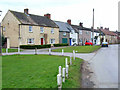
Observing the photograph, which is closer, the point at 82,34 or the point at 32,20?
the point at 32,20

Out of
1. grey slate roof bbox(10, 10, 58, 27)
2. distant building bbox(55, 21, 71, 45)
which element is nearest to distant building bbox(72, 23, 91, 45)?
distant building bbox(55, 21, 71, 45)

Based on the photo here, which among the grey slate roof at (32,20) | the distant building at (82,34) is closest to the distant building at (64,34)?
the grey slate roof at (32,20)

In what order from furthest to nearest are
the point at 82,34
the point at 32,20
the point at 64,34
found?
the point at 82,34 < the point at 64,34 < the point at 32,20

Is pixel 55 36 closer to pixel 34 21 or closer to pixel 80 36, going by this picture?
pixel 34 21

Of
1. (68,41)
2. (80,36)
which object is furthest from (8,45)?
(80,36)

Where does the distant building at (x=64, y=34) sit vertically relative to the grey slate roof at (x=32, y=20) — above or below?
below

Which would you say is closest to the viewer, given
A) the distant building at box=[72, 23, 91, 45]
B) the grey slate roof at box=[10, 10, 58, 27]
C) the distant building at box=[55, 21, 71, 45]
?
the grey slate roof at box=[10, 10, 58, 27]

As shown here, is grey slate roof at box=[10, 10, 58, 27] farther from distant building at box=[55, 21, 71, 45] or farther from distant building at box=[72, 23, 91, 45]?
distant building at box=[72, 23, 91, 45]

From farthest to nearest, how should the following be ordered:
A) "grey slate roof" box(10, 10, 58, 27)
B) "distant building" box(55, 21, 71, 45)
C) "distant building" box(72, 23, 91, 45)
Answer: "distant building" box(72, 23, 91, 45)
"distant building" box(55, 21, 71, 45)
"grey slate roof" box(10, 10, 58, 27)

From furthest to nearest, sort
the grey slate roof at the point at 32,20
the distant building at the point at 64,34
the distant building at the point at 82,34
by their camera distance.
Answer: the distant building at the point at 82,34 → the distant building at the point at 64,34 → the grey slate roof at the point at 32,20

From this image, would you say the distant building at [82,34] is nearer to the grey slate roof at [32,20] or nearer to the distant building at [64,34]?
the distant building at [64,34]

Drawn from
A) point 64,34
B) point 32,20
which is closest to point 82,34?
point 64,34

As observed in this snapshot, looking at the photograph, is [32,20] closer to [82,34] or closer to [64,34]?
[64,34]

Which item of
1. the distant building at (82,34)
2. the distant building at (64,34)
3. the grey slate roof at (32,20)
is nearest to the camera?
the grey slate roof at (32,20)
